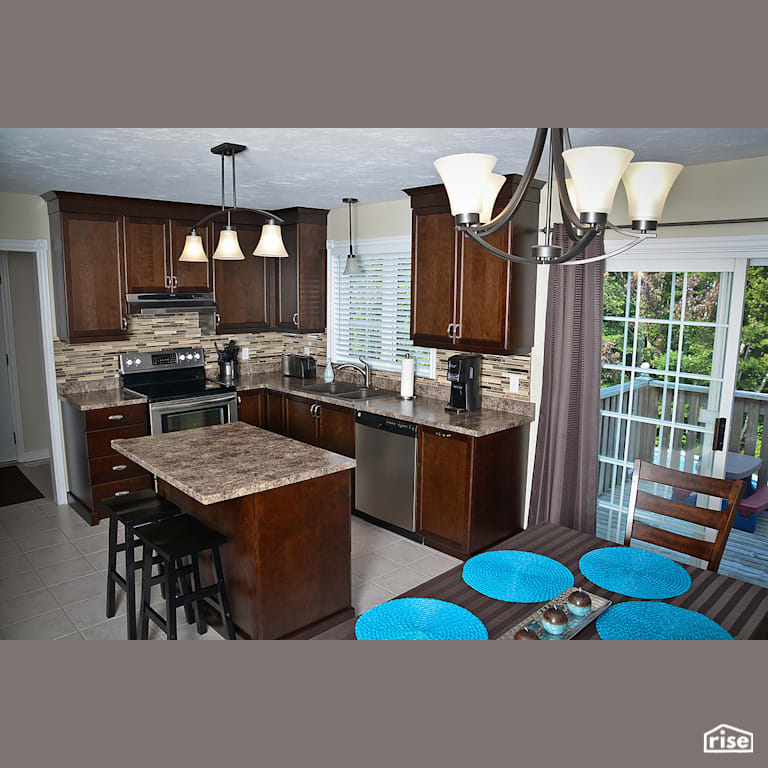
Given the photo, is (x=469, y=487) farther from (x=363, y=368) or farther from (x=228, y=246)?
(x=228, y=246)

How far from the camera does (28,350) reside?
576cm

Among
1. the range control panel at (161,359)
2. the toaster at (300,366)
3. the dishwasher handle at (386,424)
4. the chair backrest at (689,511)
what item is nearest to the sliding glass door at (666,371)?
the chair backrest at (689,511)

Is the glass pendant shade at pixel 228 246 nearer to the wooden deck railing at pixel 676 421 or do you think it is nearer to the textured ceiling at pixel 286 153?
the textured ceiling at pixel 286 153

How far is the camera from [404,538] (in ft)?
13.7

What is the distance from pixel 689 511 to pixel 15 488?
5.05m

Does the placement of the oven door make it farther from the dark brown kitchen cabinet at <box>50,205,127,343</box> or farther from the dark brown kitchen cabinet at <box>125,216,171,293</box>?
the dark brown kitchen cabinet at <box>125,216,171,293</box>

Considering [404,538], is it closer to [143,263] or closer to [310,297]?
[310,297]

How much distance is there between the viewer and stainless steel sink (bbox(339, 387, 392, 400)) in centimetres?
466

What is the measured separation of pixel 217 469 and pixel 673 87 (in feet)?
7.49

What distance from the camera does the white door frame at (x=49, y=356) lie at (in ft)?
14.7

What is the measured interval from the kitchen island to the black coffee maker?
134cm

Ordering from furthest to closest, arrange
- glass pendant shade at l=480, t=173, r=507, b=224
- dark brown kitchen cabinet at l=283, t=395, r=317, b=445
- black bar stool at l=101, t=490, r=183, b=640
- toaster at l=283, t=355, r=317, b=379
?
toaster at l=283, t=355, r=317, b=379 < dark brown kitchen cabinet at l=283, t=395, r=317, b=445 < black bar stool at l=101, t=490, r=183, b=640 < glass pendant shade at l=480, t=173, r=507, b=224

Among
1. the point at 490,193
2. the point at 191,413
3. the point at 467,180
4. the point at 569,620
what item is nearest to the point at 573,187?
the point at 467,180

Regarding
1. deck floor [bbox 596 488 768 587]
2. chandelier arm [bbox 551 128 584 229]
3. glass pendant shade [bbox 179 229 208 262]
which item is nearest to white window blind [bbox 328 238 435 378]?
deck floor [bbox 596 488 768 587]
